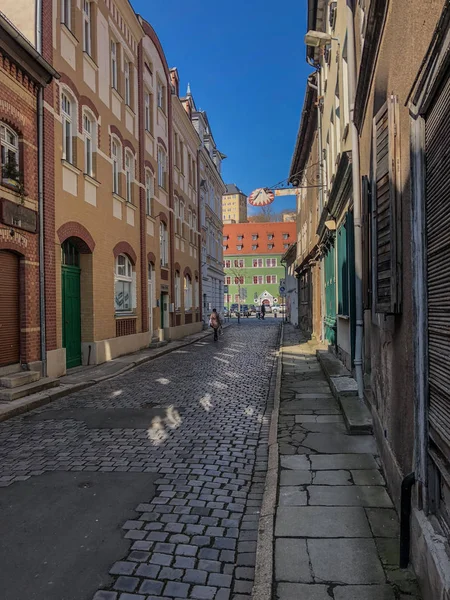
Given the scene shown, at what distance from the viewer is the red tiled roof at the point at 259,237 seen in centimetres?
7825

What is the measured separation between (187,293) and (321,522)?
23209mm

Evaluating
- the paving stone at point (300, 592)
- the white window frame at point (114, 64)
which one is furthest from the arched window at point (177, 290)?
the paving stone at point (300, 592)

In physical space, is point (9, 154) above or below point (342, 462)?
above

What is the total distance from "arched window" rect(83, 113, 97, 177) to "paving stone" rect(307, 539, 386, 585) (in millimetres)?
12111

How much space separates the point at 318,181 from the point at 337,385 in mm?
11655

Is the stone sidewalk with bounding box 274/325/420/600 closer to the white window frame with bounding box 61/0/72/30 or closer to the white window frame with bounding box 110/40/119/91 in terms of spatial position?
the white window frame with bounding box 61/0/72/30

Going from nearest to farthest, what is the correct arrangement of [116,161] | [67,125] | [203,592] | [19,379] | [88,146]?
[203,592], [19,379], [67,125], [88,146], [116,161]

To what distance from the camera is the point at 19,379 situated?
29.6 feet

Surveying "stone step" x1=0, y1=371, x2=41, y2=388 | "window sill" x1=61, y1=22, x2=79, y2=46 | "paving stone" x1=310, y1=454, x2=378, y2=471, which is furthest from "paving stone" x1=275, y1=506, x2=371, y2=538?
"window sill" x1=61, y1=22, x2=79, y2=46

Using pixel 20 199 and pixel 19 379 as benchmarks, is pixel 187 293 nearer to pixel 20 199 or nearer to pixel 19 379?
pixel 20 199

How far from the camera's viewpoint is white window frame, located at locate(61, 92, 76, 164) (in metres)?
12.0

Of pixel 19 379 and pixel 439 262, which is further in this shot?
pixel 19 379

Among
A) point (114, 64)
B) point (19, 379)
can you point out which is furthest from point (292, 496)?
point (114, 64)

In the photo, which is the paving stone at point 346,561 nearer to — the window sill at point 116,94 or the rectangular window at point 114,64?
the window sill at point 116,94
